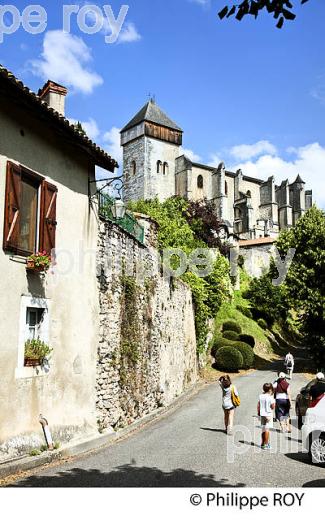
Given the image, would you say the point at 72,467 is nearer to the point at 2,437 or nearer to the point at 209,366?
the point at 2,437

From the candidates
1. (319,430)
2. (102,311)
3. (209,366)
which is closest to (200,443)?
(319,430)

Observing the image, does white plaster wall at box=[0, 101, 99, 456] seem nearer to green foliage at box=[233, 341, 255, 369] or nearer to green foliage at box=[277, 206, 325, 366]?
green foliage at box=[277, 206, 325, 366]

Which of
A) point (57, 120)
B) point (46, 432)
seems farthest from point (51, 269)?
point (46, 432)

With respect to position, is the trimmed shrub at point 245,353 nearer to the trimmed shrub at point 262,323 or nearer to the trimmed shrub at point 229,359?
the trimmed shrub at point 229,359

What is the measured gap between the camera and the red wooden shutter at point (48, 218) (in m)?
9.75

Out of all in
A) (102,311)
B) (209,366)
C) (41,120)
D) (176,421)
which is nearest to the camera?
(41,120)

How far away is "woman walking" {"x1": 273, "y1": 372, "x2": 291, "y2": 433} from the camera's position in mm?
12734

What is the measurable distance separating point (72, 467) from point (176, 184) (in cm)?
6713

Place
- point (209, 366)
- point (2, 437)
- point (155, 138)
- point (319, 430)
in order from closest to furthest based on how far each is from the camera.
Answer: point (2, 437) → point (319, 430) → point (209, 366) → point (155, 138)

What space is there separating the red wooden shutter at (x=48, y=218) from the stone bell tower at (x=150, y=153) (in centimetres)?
6096

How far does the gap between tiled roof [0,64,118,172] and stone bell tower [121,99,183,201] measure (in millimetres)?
59244

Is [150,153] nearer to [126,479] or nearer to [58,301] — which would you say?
[58,301]

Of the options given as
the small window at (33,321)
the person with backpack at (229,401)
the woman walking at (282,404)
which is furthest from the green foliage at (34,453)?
the woman walking at (282,404)
